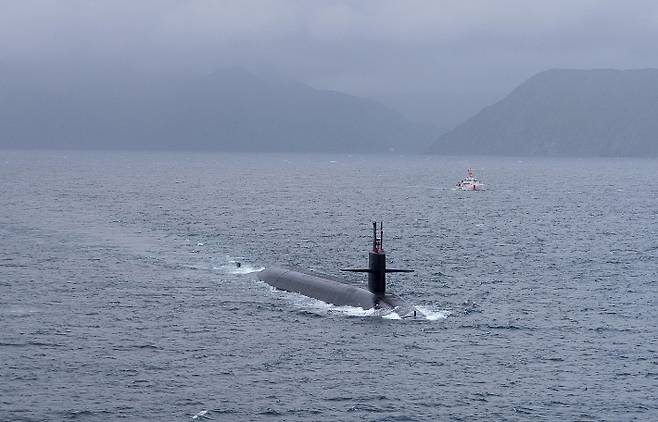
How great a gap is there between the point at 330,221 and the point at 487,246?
37.2m

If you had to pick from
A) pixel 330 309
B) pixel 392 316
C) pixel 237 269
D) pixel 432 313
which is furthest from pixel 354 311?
pixel 237 269

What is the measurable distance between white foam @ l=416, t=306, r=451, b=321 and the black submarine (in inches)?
41.4

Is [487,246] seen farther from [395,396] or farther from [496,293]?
[395,396]

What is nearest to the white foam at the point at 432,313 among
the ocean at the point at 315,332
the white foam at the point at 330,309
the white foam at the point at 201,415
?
the ocean at the point at 315,332

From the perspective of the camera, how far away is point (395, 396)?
5738 cm

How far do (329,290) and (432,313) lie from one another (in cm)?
1049

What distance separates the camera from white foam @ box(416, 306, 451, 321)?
7731 cm

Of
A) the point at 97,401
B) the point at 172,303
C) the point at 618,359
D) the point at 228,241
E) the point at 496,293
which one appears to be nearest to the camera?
the point at 97,401

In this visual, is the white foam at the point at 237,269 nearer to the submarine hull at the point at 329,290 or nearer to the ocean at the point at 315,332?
the ocean at the point at 315,332

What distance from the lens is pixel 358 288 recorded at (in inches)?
3263

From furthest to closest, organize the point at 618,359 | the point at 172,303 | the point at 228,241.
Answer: the point at 228,241
the point at 172,303
the point at 618,359

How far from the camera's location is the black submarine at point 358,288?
260 feet

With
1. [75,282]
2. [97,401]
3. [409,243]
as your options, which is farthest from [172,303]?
[409,243]

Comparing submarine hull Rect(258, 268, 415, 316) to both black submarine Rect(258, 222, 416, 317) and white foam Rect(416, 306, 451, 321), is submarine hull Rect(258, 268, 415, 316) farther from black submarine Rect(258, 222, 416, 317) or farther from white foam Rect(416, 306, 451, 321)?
white foam Rect(416, 306, 451, 321)
